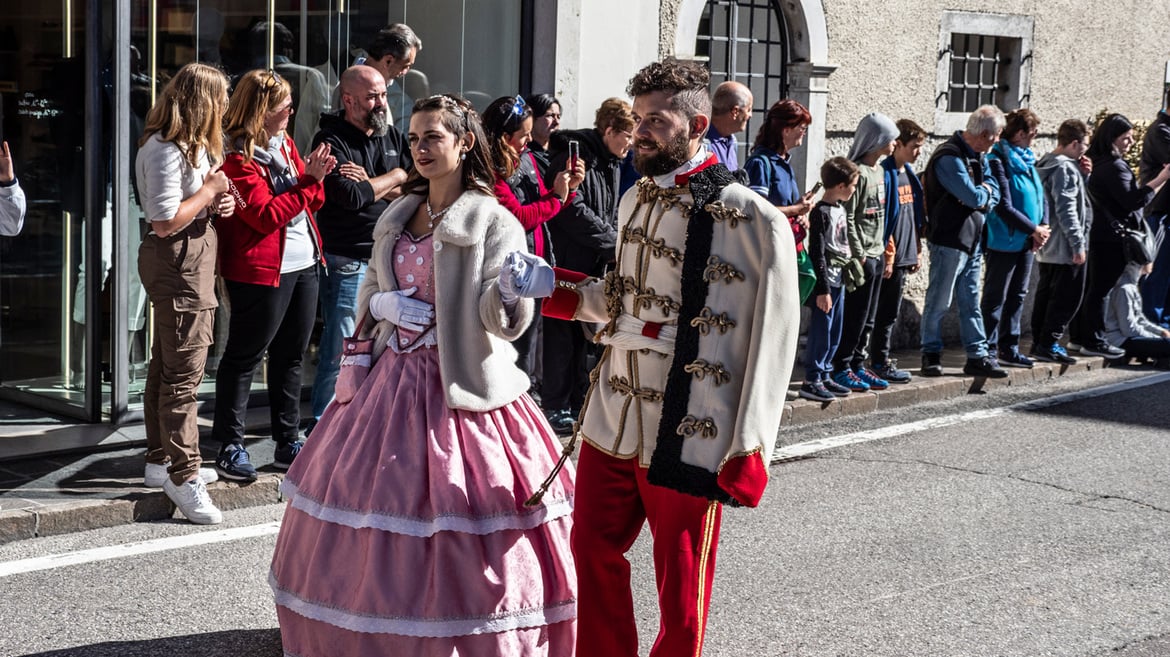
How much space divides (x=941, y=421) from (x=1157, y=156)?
4.50m

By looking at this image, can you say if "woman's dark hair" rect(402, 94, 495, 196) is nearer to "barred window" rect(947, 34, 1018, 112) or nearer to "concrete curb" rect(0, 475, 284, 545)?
"concrete curb" rect(0, 475, 284, 545)

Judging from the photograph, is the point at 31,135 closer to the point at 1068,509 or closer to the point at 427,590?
the point at 427,590

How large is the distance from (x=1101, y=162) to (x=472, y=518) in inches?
349

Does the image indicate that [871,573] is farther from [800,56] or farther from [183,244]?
[800,56]

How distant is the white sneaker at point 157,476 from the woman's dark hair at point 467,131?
2.38 metres

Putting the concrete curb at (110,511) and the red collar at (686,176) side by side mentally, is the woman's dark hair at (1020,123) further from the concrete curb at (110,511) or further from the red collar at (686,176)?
the red collar at (686,176)

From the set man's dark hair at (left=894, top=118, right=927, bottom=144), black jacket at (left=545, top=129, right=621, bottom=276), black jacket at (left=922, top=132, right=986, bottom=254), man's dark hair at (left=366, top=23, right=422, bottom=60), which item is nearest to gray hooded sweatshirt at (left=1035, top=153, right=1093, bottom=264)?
black jacket at (left=922, top=132, right=986, bottom=254)

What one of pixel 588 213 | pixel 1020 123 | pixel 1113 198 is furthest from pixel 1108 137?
pixel 588 213

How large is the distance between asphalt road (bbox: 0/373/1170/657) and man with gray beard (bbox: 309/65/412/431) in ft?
3.46

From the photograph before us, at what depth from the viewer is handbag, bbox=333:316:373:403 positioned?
188 inches

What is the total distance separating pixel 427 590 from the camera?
4.37 meters

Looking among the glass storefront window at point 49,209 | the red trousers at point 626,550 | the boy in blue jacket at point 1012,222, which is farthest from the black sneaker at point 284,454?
the boy in blue jacket at point 1012,222

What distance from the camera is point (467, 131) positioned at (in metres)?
4.80

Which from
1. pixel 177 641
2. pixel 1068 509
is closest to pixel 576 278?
pixel 177 641
